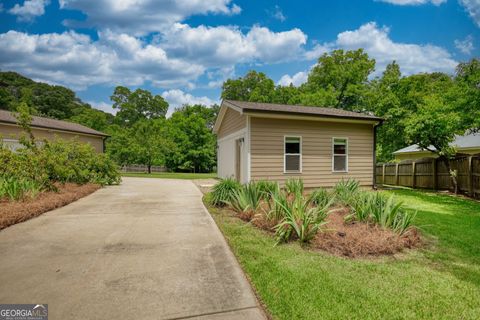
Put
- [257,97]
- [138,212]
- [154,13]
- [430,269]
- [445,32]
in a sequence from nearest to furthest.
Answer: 1. [430,269]
2. [138,212]
3. [154,13]
4. [445,32]
5. [257,97]

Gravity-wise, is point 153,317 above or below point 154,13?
below

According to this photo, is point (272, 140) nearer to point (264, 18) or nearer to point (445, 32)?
point (264, 18)

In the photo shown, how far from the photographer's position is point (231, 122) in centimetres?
1280

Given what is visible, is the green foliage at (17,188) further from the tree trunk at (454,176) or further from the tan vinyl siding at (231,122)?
the tree trunk at (454,176)

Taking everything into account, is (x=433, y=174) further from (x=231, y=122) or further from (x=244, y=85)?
(x=244, y=85)

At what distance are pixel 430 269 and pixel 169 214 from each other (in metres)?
4.97

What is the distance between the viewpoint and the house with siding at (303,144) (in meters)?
9.97

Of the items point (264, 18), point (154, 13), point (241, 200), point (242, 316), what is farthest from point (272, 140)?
point (264, 18)

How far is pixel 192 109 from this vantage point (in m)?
34.5

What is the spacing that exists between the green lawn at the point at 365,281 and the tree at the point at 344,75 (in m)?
27.3

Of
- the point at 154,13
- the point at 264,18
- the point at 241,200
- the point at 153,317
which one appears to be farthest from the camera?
the point at 264,18

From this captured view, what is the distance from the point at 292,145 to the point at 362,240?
6967mm

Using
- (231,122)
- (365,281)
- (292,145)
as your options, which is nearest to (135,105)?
(231,122)

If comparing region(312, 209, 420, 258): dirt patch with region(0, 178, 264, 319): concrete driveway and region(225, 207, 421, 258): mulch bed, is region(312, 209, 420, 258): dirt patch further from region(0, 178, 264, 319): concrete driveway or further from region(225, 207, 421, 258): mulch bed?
region(0, 178, 264, 319): concrete driveway
